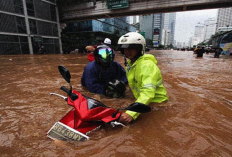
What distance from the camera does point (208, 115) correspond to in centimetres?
237

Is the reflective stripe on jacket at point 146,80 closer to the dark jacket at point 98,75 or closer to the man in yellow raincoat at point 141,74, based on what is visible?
the man in yellow raincoat at point 141,74

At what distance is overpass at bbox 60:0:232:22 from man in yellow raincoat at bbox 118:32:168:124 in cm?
1683

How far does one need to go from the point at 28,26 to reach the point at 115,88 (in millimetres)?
24191

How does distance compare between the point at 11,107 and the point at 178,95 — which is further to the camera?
the point at 178,95

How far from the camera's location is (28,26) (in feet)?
71.8

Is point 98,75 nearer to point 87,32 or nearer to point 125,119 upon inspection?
point 125,119

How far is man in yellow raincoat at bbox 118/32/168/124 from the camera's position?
6.31 ft

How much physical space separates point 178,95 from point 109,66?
1727mm

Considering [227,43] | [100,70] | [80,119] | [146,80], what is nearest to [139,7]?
[227,43]

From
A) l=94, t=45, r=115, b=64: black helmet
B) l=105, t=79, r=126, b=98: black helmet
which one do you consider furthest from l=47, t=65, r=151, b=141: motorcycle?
l=94, t=45, r=115, b=64: black helmet

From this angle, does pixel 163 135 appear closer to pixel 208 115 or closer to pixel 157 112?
pixel 157 112

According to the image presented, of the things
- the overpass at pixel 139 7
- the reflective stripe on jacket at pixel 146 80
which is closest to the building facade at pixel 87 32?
the overpass at pixel 139 7

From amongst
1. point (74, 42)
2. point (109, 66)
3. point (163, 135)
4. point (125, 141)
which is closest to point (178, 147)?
point (163, 135)

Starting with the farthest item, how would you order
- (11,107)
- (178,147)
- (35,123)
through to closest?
(11,107) < (35,123) < (178,147)
